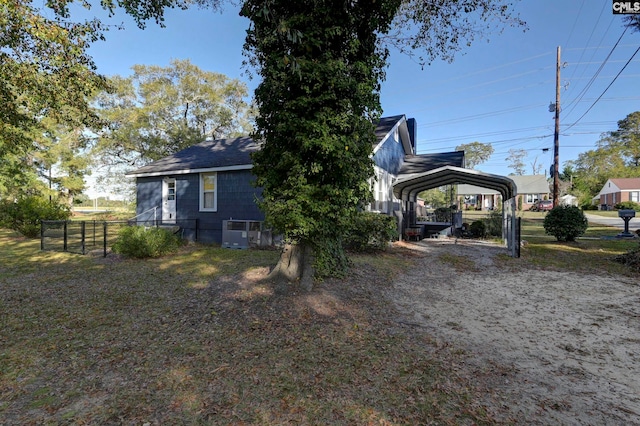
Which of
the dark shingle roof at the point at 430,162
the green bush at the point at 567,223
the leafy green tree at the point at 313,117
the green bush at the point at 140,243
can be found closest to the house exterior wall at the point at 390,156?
the dark shingle roof at the point at 430,162

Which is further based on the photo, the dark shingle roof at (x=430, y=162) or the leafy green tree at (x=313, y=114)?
the dark shingle roof at (x=430, y=162)

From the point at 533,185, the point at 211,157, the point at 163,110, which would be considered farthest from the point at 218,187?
the point at 533,185

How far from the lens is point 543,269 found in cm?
804

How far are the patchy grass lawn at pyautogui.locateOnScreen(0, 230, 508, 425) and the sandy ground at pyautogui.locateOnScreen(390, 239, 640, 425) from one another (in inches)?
15.2

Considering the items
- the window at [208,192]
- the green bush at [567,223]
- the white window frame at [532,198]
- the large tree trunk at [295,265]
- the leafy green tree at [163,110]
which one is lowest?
the large tree trunk at [295,265]

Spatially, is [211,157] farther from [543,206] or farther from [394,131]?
[543,206]

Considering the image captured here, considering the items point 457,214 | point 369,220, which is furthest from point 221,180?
point 457,214

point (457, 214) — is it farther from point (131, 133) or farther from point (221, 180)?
point (131, 133)

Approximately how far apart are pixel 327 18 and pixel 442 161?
1164 centimetres

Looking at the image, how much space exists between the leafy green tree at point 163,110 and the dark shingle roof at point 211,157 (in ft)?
33.9

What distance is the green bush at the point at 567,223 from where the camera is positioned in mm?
12633

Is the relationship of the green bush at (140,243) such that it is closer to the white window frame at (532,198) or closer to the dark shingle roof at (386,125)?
the dark shingle roof at (386,125)

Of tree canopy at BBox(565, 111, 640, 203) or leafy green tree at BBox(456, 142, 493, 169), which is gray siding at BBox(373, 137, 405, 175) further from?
leafy green tree at BBox(456, 142, 493, 169)

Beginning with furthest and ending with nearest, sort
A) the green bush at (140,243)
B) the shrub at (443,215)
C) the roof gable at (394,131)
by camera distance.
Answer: the shrub at (443,215) → the roof gable at (394,131) → the green bush at (140,243)
